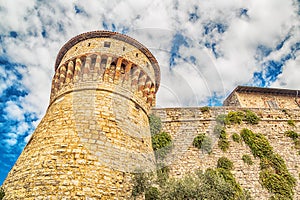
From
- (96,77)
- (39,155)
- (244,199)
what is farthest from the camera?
(96,77)

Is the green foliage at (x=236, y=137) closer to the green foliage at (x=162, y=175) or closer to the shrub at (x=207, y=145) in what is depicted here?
the shrub at (x=207, y=145)

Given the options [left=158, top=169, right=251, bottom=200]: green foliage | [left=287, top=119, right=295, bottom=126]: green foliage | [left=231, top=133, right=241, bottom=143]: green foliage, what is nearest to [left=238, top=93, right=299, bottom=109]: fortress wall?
[left=287, top=119, right=295, bottom=126]: green foliage

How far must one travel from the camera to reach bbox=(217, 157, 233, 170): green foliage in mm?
9718

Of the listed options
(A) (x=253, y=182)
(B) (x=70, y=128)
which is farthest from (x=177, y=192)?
(A) (x=253, y=182)

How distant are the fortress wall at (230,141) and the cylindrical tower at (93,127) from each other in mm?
1573

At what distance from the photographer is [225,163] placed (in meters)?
9.81

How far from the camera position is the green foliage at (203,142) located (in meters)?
10.4

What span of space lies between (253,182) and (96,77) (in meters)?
8.89

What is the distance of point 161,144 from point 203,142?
2266 mm

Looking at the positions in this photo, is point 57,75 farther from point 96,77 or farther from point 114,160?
point 114,160

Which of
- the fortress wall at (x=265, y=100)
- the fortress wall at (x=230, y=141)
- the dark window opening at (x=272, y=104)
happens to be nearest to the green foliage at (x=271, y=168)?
the fortress wall at (x=230, y=141)

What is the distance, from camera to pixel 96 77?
9312mm

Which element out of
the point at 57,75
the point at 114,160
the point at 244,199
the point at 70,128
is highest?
the point at 57,75

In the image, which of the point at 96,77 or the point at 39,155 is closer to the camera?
the point at 39,155
